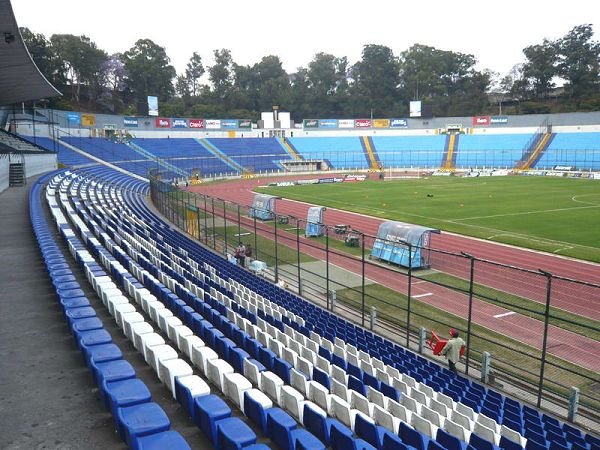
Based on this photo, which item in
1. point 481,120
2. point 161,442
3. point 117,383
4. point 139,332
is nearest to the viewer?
point 161,442

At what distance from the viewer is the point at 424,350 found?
15375 mm

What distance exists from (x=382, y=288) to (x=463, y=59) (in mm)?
128761

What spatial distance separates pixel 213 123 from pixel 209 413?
97671 mm

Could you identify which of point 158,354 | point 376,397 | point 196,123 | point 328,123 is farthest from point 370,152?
point 158,354

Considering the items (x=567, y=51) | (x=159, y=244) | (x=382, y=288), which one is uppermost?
(x=567, y=51)

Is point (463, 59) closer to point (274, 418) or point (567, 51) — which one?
point (567, 51)

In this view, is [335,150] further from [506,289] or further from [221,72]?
[506,289]

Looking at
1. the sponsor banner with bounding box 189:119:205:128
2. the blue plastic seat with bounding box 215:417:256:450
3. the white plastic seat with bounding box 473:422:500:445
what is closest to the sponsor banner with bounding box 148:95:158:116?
the sponsor banner with bounding box 189:119:205:128

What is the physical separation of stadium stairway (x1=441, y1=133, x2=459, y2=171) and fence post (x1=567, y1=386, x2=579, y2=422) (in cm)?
8192

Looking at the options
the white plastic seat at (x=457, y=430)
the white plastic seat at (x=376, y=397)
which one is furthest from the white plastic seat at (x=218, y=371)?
the white plastic seat at (x=457, y=430)

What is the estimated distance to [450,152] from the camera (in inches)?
3814

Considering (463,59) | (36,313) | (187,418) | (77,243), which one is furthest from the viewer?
(463,59)

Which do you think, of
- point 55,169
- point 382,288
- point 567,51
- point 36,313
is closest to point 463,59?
point 567,51

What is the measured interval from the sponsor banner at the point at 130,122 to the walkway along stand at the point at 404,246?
238 feet
